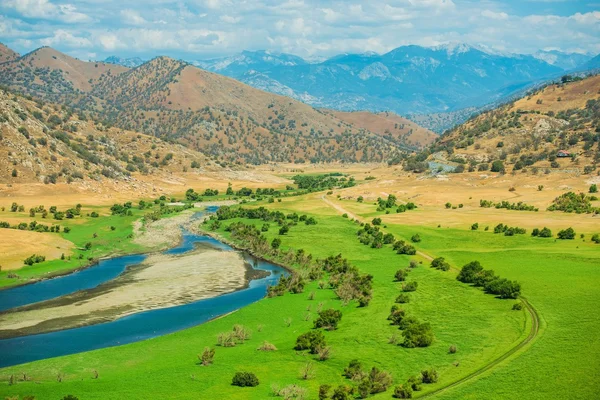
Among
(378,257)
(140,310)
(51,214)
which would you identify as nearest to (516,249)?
(378,257)

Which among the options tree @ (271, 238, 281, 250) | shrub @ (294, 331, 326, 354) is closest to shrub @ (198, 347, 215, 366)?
shrub @ (294, 331, 326, 354)

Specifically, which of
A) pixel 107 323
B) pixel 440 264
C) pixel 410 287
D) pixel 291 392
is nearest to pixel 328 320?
pixel 410 287

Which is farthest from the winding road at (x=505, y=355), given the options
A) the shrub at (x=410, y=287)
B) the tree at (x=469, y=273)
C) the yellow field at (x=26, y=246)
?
the yellow field at (x=26, y=246)

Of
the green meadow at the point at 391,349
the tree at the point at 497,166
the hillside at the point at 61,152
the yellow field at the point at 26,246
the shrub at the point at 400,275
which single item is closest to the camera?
the green meadow at the point at 391,349

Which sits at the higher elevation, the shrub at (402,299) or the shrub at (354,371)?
the shrub at (402,299)

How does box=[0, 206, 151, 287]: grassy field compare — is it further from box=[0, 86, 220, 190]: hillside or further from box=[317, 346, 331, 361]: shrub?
box=[317, 346, 331, 361]: shrub

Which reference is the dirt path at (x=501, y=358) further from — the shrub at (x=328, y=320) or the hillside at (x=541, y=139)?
the hillside at (x=541, y=139)

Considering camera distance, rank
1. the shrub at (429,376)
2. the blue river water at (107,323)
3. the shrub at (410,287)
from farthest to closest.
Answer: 1. the shrub at (410,287)
2. the blue river water at (107,323)
3. the shrub at (429,376)
